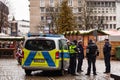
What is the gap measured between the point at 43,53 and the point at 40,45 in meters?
0.51

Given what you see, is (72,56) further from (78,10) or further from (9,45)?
(78,10)

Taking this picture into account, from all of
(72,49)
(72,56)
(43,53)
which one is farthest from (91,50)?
(43,53)

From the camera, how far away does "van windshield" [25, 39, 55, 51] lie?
74.0ft

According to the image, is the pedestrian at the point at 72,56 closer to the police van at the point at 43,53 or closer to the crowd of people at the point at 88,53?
the crowd of people at the point at 88,53

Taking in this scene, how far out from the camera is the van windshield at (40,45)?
74.0 feet

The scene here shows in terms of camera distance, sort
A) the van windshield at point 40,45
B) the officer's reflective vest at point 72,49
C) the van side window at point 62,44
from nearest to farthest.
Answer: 1. the van windshield at point 40,45
2. the van side window at point 62,44
3. the officer's reflective vest at point 72,49

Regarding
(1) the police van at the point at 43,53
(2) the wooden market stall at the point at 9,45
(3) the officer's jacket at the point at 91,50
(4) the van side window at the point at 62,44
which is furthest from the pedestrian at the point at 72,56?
(2) the wooden market stall at the point at 9,45

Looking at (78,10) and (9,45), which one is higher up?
(78,10)

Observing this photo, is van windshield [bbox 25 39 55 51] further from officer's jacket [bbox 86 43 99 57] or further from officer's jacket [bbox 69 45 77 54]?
A: officer's jacket [bbox 86 43 99 57]

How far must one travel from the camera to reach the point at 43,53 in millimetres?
22406

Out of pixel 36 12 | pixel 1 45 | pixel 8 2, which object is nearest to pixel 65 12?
pixel 8 2

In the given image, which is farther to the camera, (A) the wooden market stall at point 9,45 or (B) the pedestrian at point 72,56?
(A) the wooden market stall at point 9,45

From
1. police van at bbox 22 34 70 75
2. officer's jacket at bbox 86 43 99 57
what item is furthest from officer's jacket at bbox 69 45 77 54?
police van at bbox 22 34 70 75

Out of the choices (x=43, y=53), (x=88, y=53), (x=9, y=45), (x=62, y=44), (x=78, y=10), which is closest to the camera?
(x=43, y=53)
